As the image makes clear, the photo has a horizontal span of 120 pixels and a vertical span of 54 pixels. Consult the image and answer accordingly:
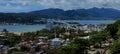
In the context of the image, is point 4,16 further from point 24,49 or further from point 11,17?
point 24,49

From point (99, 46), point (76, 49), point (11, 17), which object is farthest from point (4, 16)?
point (76, 49)

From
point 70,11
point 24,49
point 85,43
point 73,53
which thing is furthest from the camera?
point 70,11

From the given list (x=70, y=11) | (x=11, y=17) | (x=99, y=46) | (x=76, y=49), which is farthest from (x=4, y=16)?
(x=76, y=49)

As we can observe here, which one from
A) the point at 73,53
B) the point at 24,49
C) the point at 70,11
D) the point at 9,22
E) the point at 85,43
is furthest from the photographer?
the point at 70,11

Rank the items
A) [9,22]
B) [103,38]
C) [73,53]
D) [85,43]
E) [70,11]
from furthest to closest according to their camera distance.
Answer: [70,11]
[9,22]
[103,38]
[85,43]
[73,53]

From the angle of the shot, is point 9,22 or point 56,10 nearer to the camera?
point 9,22

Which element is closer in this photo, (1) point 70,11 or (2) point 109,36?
(2) point 109,36

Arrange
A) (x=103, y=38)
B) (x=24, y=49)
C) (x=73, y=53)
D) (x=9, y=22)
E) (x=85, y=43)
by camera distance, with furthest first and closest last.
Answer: (x=9, y=22), (x=103, y=38), (x=24, y=49), (x=85, y=43), (x=73, y=53)

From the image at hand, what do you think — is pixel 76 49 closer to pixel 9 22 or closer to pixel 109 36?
pixel 109 36

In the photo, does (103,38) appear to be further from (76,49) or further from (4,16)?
(4,16)
